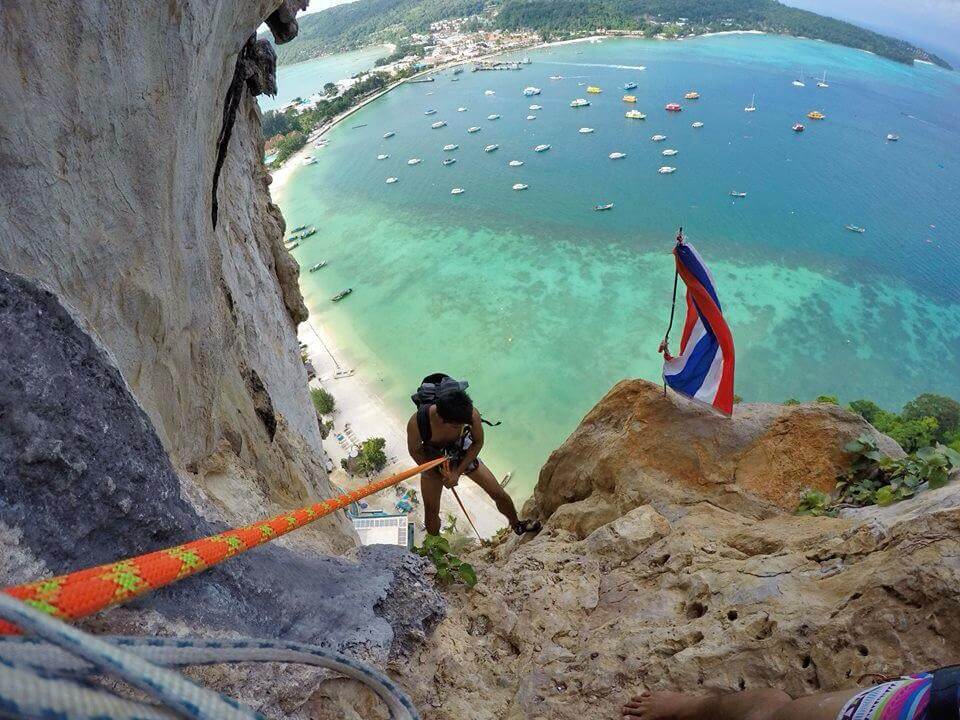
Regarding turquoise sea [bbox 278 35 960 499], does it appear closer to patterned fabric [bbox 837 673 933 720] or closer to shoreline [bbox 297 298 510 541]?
shoreline [bbox 297 298 510 541]

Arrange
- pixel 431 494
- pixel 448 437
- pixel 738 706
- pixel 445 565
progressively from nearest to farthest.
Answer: pixel 738 706
pixel 445 565
pixel 448 437
pixel 431 494

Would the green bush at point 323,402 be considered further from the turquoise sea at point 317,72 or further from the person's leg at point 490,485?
the turquoise sea at point 317,72

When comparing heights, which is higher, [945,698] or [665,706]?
[945,698]

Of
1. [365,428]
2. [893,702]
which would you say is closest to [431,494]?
[893,702]

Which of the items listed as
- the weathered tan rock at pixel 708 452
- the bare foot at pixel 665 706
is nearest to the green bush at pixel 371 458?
the weathered tan rock at pixel 708 452

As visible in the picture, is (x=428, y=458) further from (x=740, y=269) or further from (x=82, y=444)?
(x=740, y=269)

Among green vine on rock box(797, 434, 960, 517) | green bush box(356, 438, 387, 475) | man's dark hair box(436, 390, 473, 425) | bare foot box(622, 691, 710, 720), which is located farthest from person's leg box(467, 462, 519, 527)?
green bush box(356, 438, 387, 475)

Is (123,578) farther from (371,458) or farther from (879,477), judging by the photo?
(371,458)

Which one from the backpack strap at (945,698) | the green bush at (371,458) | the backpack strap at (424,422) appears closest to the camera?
the backpack strap at (945,698)

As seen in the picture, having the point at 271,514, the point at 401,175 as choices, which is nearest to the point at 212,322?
the point at 271,514
